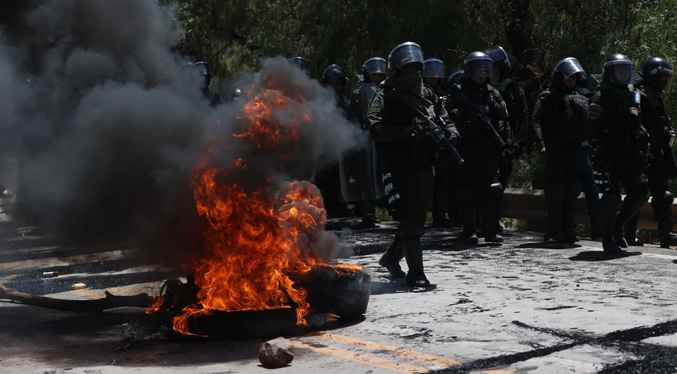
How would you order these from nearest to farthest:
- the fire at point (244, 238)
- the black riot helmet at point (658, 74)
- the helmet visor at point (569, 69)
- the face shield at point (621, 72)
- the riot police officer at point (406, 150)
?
the fire at point (244, 238)
the riot police officer at point (406, 150)
the face shield at point (621, 72)
the black riot helmet at point (658, 74)
the helmet visor at point (569, 69)

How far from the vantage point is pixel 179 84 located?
24.6 feet

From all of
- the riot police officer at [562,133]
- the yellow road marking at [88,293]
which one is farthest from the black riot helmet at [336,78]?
the yellow road marking at [88,293]

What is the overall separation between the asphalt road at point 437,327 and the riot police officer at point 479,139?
125 cm

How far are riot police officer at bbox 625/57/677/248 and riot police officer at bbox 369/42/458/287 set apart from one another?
2.93 meters

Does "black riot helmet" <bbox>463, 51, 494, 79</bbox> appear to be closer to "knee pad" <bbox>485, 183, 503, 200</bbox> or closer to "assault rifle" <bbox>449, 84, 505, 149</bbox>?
"assault rifle" <bbox>449, 84, 505, 149</bbox>

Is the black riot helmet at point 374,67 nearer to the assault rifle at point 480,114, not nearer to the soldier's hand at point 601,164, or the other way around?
the assault rifle at point 480,114

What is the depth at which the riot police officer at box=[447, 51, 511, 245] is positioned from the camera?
11.1 meters

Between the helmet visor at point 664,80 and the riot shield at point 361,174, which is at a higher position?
the helmet visor at point 664,80

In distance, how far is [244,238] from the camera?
21.8 ft

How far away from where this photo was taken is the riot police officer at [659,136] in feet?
34.1

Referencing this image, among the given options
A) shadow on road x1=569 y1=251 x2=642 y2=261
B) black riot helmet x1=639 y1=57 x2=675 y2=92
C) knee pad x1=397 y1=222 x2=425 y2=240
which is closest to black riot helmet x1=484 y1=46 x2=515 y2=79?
black riot helmet x1=639 y1=57 x2=675 y2=92

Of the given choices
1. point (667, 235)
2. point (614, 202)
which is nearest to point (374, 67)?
point (614, 202)

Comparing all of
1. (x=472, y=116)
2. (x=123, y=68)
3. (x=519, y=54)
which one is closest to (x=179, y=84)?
(x=123, y=68)

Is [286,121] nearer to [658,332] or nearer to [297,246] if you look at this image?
[297,246]
